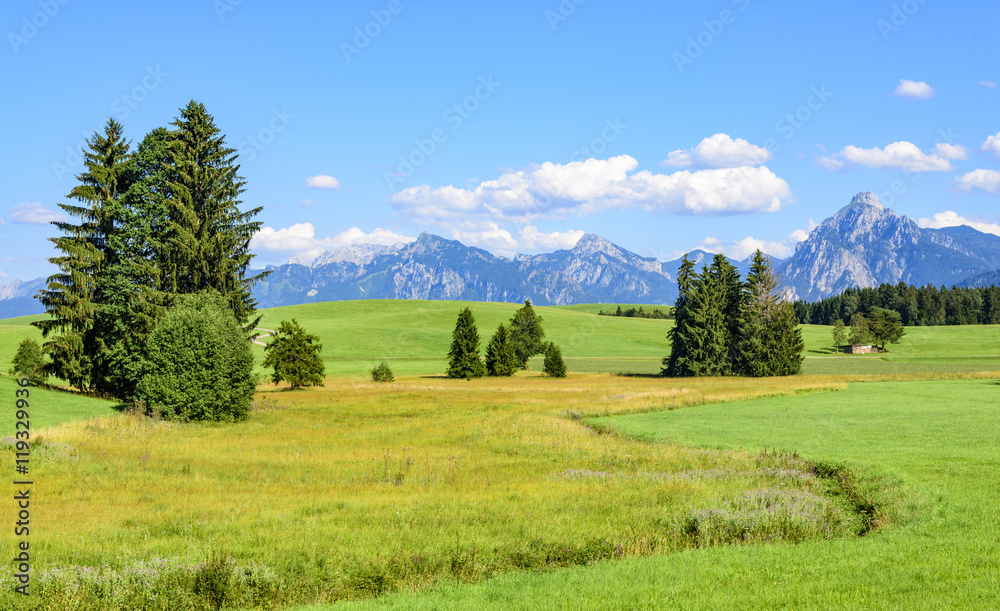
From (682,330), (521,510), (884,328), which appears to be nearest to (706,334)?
(682,330)

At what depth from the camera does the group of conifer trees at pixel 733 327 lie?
7662 cm

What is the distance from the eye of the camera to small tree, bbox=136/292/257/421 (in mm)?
34750

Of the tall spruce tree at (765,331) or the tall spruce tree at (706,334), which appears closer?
the tall spruce tree at (765,331)

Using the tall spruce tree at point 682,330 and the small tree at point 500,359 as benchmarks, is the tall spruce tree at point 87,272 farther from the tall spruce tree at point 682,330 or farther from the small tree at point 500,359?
the tall spruce tree at point 682,330

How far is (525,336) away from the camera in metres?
93.9

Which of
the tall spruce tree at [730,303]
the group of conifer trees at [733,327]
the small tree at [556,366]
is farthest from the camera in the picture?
the tall spruce tree at [730,303]

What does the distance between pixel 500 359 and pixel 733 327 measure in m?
31.1

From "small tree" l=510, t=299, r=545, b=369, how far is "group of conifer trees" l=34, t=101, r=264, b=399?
51.7 meters

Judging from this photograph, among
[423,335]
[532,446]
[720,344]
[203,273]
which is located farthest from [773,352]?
[423,335]

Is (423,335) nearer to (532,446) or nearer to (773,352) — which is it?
(773,352)

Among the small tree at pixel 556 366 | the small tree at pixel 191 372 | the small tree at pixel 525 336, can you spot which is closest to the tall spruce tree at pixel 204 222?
the small tree at pixel 191 372

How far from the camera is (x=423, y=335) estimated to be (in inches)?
5487

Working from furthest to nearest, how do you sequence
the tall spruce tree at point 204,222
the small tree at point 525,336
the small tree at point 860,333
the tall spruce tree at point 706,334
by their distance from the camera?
1. the small tree at point 860,333
2. the small tree at point 525,336
3. the tall spruce tree at point 706,334
4. the tall spruce tree at point 204,222

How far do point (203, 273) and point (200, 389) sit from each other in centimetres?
Answer: 1291
